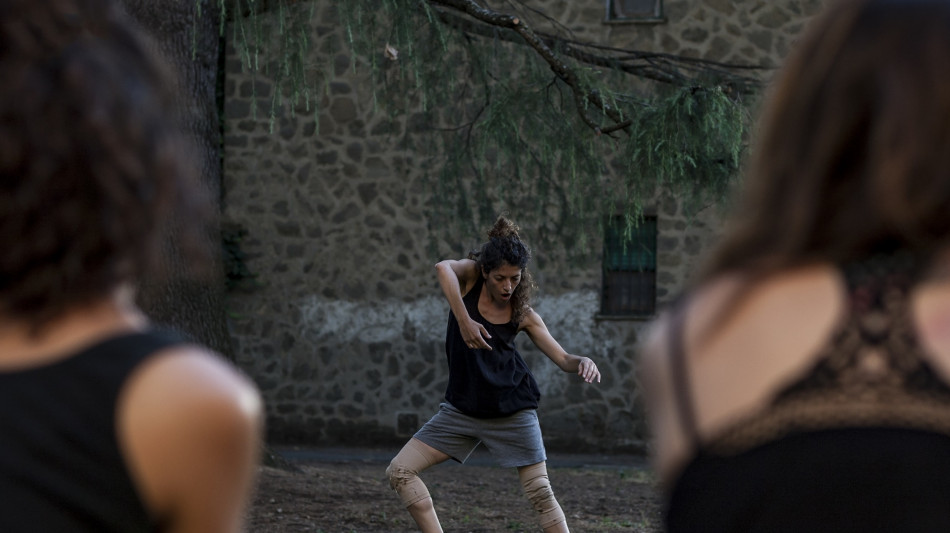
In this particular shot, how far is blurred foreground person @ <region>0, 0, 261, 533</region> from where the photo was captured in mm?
1188

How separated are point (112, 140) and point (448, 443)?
5427 millimetres

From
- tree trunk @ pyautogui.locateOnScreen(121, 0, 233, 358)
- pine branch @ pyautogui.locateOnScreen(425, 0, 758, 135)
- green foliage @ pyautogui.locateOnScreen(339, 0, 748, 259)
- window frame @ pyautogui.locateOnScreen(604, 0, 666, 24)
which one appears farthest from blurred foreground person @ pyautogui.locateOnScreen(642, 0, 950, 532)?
window frame @ pyautogui.locateOnScreen(604, 0, 666, 24)

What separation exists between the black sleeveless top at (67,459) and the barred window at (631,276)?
1202cm

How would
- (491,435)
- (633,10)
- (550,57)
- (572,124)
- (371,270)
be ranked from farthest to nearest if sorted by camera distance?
(371,270), (633,10), (572,124), (550,57), (491,435)

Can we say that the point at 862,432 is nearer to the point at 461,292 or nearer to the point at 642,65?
the point at 461,292

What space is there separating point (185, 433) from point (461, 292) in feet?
18.3

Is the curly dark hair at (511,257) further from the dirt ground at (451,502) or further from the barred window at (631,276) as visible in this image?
the barred window at (631,276)

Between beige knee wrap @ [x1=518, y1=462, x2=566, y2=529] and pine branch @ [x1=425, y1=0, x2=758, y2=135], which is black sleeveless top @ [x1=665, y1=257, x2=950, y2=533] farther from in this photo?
pine branch @ [x1=425, y1=0, x2=758, y2=135]

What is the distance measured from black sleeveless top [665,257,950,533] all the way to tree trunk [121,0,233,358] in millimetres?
6350

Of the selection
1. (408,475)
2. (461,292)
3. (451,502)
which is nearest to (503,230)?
(461,292)

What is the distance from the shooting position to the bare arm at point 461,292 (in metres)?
6.45

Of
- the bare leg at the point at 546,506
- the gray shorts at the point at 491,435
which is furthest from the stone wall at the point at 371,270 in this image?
the bare leg at the point at 546,506

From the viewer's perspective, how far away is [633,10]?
43.7 feet

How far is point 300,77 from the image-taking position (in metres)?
7.32
